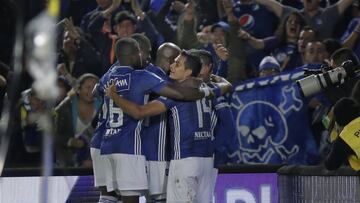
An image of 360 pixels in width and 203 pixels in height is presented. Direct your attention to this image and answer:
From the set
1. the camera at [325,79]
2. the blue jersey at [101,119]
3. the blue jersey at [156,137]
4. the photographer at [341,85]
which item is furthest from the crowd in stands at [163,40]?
the camera at [325,79]

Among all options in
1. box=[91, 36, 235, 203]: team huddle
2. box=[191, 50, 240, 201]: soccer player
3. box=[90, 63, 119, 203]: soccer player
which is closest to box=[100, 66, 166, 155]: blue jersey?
box=[91, 36, 235, 203]: team huddle

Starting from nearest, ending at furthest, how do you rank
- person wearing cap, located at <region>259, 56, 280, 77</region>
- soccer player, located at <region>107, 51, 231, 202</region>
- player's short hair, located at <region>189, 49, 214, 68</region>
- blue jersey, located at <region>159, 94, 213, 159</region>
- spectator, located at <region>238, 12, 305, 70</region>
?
soccer player, located at <region>107, 51, 231, 202</region> → blue jersey, located at <region>159, 94, 213, 159</region> → player's short hair, located at <region>189, 49, 214, 68</region> → person wearing cap, located at <region>259, 56, 280, 77</region> → spectator, located at <region>238, 12, 305, 70</region>

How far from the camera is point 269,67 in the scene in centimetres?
1024

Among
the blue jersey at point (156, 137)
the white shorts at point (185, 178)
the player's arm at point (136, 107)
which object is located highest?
the player's arm at point (136, 107)

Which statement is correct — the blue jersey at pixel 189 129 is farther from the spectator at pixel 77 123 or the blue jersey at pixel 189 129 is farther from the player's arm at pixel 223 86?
the spectator at pixel 77 123

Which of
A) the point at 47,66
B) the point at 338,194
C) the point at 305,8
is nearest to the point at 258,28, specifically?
the point at 305,8

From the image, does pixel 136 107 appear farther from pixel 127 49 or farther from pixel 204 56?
pixel 204 56

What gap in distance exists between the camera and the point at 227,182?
959 cm

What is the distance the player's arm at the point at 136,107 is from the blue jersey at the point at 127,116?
3.6 inches

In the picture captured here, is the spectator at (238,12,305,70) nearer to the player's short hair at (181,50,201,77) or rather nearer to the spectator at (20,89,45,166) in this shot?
the player's short hair at (181,50,201,77)

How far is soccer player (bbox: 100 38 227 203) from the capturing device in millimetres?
8156

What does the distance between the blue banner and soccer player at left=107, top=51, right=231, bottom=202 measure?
1.88 m

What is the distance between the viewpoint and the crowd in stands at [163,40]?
10.3 meters

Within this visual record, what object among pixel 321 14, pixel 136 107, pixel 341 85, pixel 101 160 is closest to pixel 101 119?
pixel 101 160
